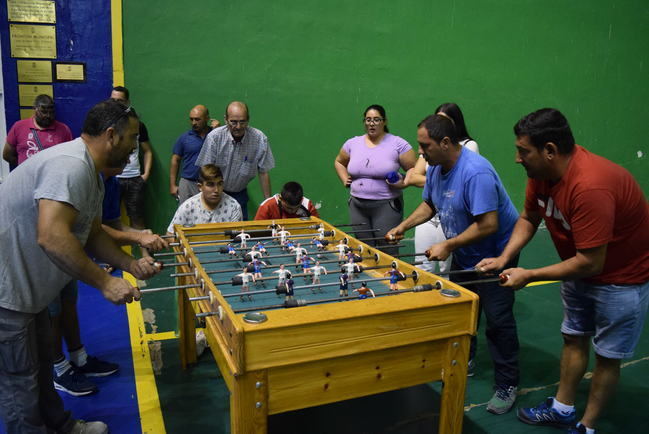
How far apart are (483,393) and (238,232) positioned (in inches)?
71.4

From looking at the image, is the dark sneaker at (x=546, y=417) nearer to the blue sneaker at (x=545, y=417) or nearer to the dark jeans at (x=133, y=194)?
the blue sneaker at (x=545, y=417)

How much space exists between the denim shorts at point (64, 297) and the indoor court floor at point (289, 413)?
524mm

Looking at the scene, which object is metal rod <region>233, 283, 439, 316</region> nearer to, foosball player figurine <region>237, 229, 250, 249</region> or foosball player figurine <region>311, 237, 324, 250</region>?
foosball player figurine <region>311, 237, 324, 250</region>

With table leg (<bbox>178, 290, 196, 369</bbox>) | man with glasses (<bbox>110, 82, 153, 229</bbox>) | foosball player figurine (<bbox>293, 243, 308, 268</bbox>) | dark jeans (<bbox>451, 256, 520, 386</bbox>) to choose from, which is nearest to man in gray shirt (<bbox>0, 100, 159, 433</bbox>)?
foosball player figurine (<bbox>293, 243, 308, 268</bbox>)

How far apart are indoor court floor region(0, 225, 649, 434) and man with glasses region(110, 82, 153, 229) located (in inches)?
64.9

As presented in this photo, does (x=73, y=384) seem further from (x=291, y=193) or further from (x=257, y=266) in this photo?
(x=291, y=193)

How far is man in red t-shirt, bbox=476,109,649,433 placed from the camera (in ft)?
7.10

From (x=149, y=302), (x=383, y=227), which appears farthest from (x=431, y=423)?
(x=149, y=302)

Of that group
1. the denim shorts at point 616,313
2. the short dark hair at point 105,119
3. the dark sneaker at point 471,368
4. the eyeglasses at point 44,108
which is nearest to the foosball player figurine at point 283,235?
the short dark hair at point 105,119

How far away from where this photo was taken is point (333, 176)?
6.17 metres

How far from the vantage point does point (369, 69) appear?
20.0 feet

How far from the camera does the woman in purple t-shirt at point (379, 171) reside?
4168 mm

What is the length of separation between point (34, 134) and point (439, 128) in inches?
150

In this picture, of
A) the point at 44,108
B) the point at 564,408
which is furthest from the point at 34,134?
the point at 564,408
